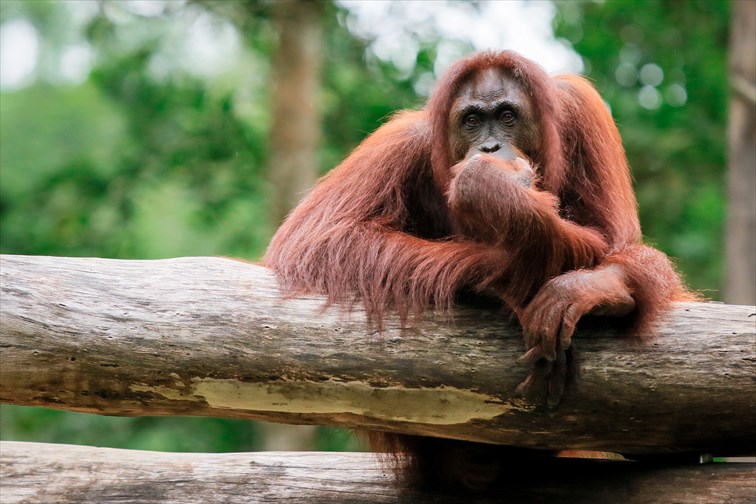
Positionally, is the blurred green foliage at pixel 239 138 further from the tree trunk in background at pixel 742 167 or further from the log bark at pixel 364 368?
the log bark at pixel 364 368

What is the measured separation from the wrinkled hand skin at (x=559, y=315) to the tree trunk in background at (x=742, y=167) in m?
3.66

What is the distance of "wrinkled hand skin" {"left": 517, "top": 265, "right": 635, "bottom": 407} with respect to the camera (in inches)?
111

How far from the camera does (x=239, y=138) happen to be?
32.1 ft

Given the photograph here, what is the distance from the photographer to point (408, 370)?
290 cm

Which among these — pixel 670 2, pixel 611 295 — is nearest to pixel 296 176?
pixel 670 2

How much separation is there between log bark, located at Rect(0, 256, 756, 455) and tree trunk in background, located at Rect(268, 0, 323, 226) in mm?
5022

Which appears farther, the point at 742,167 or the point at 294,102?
the point at 294,102

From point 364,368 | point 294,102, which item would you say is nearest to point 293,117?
point 294,102

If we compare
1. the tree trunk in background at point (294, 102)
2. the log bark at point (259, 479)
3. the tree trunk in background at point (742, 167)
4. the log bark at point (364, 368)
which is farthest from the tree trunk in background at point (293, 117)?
the log bark at point (364, 368)

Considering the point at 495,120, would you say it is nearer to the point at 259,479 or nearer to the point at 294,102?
the point at 259,479

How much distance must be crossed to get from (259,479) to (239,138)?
266 inches

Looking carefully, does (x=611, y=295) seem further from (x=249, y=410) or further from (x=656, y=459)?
(x=249, y=410)

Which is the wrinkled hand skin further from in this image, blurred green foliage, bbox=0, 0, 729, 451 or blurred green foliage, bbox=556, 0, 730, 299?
blurred green foliage, bbox=556, 0, 730, 299

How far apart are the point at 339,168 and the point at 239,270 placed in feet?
2.61
